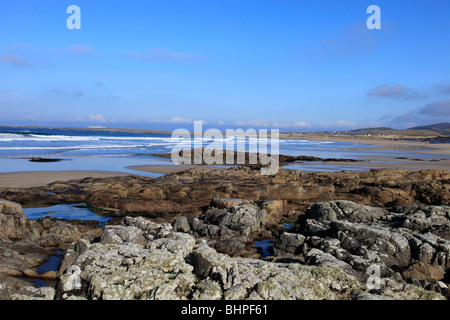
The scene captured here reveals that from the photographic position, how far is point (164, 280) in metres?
5.05

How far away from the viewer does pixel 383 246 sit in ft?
24.5

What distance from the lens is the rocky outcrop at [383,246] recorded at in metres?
6.48

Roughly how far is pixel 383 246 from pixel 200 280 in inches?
175

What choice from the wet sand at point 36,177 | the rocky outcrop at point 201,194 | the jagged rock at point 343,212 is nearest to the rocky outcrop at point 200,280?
the jagged rock at point 343,212

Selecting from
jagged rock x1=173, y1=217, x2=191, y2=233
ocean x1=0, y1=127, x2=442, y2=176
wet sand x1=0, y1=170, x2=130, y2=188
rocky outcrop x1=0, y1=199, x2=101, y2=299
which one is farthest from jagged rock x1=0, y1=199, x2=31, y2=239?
ocean x1=0, y1=127, x2=442, y2=176

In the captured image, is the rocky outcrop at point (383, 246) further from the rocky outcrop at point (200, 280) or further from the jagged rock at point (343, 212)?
the rocky outcrop at point (200, 280)

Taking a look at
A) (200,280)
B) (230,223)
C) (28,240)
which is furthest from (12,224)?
(200,280)

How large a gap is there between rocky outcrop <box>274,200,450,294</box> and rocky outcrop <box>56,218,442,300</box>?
0.78 metres

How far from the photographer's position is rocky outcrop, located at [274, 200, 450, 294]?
6.48 meters

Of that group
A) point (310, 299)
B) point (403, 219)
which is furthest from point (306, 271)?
point (403, 219)

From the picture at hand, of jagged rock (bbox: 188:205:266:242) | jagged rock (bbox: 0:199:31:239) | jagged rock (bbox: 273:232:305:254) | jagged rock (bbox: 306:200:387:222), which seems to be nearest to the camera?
jagged rock (bbox: 273:232:305:254)

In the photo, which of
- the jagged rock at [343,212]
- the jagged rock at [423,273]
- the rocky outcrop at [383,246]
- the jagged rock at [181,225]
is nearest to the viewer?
the rocky outcrop at [383,246]

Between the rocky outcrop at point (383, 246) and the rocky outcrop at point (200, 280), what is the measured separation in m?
0.78

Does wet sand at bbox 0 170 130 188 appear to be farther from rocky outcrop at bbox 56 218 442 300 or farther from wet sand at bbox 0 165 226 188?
rocky outcrop at bbox 56 218 442 300
